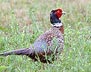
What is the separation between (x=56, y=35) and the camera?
6.65 m

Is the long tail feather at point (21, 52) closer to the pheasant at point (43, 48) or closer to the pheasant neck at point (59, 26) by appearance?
the pheasant at point (43, 48)

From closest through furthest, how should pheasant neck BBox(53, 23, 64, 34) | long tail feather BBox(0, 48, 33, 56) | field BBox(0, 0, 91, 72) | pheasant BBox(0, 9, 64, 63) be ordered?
field BBox(0, 0, 91, 72)
pheasant BBox(0, 9, 64, 63)
long tail feather BBox(0, 48, 33, 56)
pheasant neck BBox(53, 23, 64, 34)

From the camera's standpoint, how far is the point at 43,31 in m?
8.47

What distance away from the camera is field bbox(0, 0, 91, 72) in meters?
5.62

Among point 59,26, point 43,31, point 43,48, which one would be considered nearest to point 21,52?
point 43,48

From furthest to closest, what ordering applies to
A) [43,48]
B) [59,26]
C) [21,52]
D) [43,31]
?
[43,31] → [59,26] → [21,52] → [43,48]

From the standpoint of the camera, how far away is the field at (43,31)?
562cm

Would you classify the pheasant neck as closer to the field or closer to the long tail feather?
the field

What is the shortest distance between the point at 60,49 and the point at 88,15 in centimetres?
330

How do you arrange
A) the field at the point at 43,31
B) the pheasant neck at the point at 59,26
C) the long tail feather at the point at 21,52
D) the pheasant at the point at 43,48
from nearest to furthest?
1. the field at the point at 43,31
2. the pheasant at the point at 43,48
3. the long tail feather at the point at 21,52
4. the pheasant neck at the point at 59,26

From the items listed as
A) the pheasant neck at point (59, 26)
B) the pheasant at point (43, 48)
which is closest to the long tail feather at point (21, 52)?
the pheasant at point (43, 48)

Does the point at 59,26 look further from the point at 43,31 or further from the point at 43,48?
the point at 43,31

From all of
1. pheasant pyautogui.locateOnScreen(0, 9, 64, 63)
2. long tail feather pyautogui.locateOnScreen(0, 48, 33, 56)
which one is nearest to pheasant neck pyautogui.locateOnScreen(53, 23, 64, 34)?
pheasant pyautogui.locateOnScreen(0, 9, 64, 63)

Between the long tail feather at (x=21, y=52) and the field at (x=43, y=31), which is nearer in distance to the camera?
the field at (x=43, y=31)
